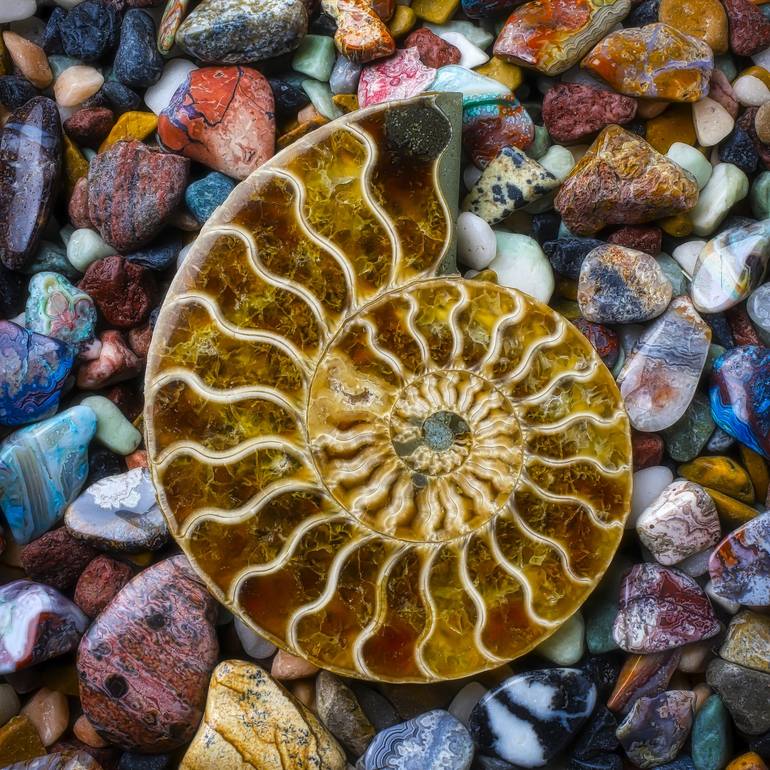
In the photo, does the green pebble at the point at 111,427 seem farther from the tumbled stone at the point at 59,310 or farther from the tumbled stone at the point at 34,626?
the tumbled stone at the point at 34,626

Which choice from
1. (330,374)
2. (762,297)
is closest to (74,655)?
(330,374)

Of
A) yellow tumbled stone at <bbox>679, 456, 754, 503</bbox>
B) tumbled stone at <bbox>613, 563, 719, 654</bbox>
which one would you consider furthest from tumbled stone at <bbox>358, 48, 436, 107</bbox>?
tumbled stone at <bbox>613, 563, 719, 654</bbox>

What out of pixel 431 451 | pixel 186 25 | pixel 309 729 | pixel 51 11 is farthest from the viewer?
pixel 51 11

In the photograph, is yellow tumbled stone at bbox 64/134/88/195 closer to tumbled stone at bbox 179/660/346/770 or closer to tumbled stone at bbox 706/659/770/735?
tumbled stone at bbox 179/660/346/770

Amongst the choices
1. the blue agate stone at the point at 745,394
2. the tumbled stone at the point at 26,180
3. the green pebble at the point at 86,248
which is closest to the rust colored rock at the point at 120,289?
the green pebble at the point at 86,248

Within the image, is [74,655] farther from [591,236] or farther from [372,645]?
[591,236]

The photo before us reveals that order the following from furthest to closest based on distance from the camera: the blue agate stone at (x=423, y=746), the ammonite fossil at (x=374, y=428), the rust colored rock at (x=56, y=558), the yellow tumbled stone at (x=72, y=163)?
the yellow tumbled stone at (x=72, y=163)
the rust colored rock at (x=56, y=558)
the blue agate stone at (x=423, y=746)
the ammonite fossil at (x=374, y=428)
